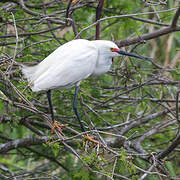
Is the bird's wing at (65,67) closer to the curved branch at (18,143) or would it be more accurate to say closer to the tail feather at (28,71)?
the tail feather at (28,71)

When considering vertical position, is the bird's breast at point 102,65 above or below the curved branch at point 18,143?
above

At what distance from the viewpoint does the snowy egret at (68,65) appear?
2635 millimetres

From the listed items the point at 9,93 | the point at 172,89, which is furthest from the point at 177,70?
the point at 9,93

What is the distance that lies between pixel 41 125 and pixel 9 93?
4.01 ft

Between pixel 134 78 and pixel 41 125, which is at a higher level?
pixel 134 78

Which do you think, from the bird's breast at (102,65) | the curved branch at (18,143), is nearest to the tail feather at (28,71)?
the bird's breast at (102,65)

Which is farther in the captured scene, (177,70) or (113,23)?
(113,23)

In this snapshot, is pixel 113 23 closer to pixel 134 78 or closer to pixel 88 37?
pixel 88 37

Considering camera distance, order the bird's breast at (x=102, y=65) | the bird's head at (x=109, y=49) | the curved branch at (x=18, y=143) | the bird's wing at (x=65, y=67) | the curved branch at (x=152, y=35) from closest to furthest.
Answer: the bird's wing at (x=65, y=67), the bird's head at (x=109, y=49), the bird's breast at (x=102, y=65), the curved branch at (x=152, y=35), the curved branch at (x=18, y=143)

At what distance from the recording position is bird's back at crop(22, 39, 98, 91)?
2631mm

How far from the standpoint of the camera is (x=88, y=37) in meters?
3.80

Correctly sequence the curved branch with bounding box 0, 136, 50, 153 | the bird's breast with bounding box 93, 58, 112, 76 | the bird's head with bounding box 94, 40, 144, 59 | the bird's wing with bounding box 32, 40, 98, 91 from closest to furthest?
1. the bird's wing with bounding box 32, 40, 98, 91
2. the bird's head with bounding box 94, 40, 144, 59
3. the bird's breast with bounding box 93, 58, 112, 76
4. the curved branch with bounding box 0, 136, 50, 153

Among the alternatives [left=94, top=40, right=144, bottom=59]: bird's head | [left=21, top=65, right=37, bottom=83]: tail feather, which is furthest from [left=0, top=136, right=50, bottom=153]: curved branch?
[left=94, top=40, right=144, bottom=59]: bird's head

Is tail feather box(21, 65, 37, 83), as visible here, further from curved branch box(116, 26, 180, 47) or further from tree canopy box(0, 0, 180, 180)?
curved branch box(116, 26, 180, 47)
